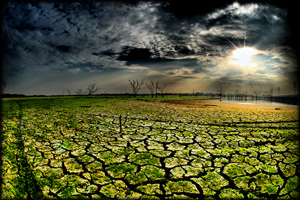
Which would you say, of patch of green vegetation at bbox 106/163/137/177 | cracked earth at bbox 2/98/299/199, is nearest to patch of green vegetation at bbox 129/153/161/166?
cracked earth at bbox 2/98/299/199

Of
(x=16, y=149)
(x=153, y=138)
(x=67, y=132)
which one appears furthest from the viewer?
(x=67, y=132)

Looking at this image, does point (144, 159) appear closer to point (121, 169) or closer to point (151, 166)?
point (151, 166)

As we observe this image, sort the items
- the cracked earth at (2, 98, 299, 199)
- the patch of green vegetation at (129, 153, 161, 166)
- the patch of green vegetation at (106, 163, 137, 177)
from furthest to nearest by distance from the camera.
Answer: the patch of green vegetation at (129, 153, 161, 166), the patch of green vegetation at (106, 163, 137, 177), the cracked earth at (2, 98, 299, 199)

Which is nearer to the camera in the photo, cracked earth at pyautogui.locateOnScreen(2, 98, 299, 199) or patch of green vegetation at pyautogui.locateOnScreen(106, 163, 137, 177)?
cracked earth at pyautogui.locateOnScreen(2, 98, 299, 199)

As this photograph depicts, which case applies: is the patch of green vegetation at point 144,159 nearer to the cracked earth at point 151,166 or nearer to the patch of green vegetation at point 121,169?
the cracked earth at point 151,166

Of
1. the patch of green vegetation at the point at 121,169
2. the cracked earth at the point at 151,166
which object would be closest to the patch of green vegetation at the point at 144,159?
the cracked earth at the point at 151,166

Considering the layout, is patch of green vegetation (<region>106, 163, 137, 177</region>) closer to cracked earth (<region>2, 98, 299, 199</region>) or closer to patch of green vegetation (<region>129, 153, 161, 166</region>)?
cracked earth (<region>2, 98, 299, 199</region>)

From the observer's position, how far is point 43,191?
183 cm

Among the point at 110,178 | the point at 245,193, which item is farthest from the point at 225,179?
the point at 110,178

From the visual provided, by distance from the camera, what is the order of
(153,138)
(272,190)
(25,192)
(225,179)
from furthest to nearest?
(153,138) < (225,179) < (272,190) < (25,192)

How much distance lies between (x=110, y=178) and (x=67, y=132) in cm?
314

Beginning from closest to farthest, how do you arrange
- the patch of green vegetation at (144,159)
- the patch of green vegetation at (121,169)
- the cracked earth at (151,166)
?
the cracked earth at (151,166)
the patch of green vegetation at (121,169)
the patch of green vegetation at (144,159)

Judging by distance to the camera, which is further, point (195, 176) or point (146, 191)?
point (195, 176)

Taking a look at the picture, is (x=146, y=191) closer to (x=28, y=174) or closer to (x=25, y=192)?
(x=25, y=192)
